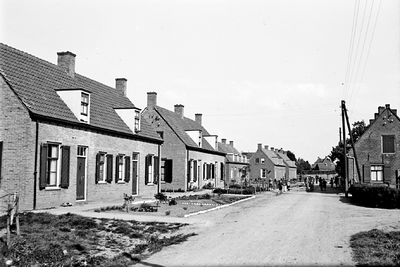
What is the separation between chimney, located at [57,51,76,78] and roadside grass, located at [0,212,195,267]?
1106 centimetres

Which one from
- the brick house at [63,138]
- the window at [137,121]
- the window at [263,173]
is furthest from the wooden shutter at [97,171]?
the window at [263,173]

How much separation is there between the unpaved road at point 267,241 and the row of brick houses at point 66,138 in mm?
6697

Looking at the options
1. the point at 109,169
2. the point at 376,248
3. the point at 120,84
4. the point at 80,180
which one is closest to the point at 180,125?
the point at 120,84

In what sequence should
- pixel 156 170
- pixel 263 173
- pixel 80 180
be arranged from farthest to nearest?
pixel 263 173 < pixel 156 170 < pixel 80 180

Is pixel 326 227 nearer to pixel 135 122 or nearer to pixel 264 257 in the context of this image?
pixel 264 257

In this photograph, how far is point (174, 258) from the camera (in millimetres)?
8633

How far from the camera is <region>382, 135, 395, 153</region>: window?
1550 inches

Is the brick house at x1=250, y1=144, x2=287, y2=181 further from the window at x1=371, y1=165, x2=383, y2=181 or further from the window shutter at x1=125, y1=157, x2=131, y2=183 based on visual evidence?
the window shutter at x1=125, y1=157, x2=131, y2=183

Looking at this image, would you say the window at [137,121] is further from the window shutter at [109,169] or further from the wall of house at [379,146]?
Answer: the wall of house at [379,146]

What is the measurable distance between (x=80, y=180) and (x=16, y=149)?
414cm

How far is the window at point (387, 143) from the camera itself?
129ft

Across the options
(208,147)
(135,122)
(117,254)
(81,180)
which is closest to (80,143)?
(81,180)

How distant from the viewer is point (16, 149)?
51.3 feet

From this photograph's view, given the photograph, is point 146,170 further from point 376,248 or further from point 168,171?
point 376,248
